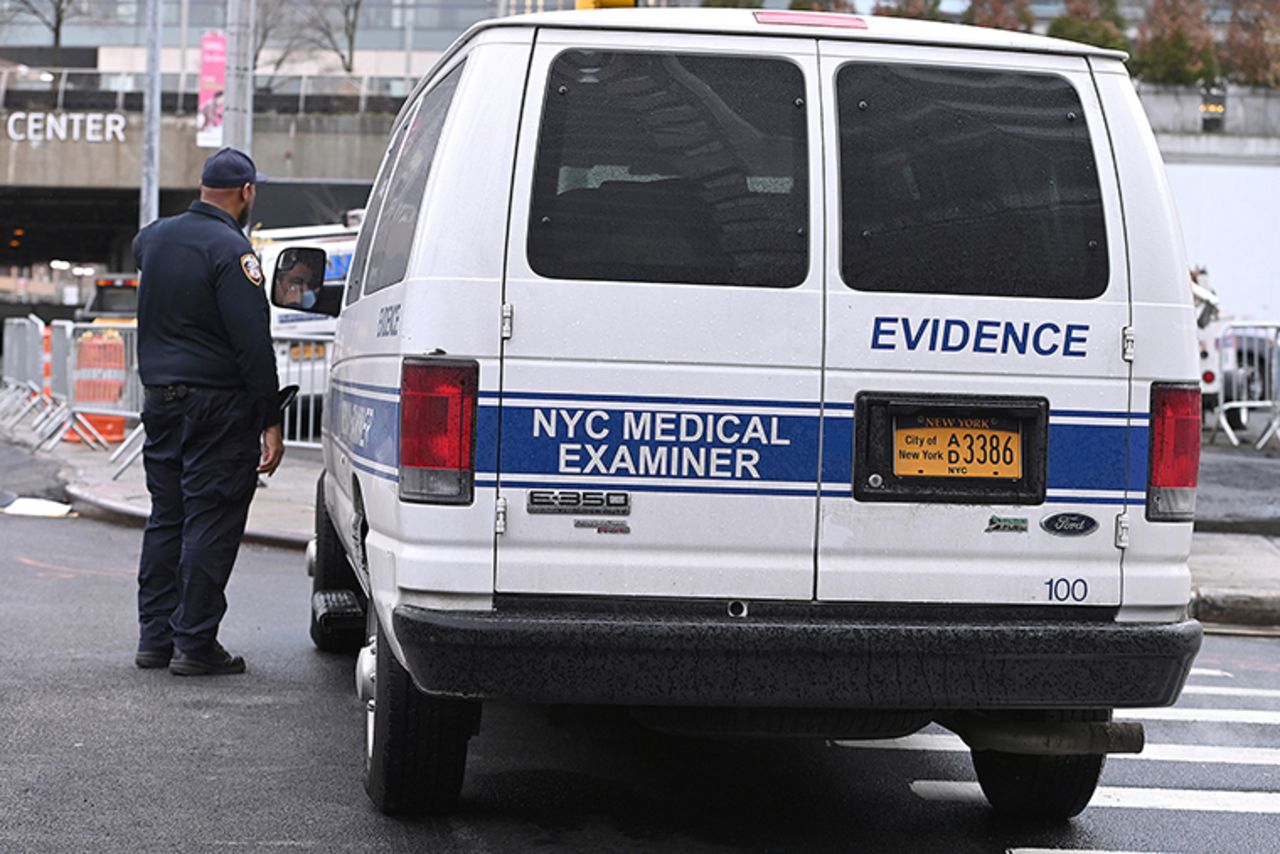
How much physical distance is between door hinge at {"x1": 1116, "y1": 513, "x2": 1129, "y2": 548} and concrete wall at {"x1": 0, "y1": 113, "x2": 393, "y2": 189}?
40.4 m

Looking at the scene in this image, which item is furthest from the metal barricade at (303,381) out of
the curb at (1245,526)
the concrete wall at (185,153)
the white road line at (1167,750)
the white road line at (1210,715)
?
the concrete wall at (185,153)

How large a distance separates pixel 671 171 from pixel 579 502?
0.84 meters

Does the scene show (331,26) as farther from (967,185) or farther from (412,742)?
(967,185)

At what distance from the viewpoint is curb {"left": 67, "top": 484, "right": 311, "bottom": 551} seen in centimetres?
1180

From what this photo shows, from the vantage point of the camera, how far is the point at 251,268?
6.85 m

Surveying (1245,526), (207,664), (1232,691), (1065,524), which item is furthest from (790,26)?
(1245,526)

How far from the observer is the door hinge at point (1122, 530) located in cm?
452

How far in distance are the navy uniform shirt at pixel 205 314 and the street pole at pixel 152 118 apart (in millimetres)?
18850

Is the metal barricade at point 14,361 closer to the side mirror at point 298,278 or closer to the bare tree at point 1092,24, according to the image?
the side mirror at point 298,278

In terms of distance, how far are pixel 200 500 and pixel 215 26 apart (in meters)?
57.5

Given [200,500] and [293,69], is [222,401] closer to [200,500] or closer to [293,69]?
[200,500]

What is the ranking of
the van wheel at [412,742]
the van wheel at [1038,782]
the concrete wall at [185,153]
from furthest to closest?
the concrete wall at [185,153] → the van wheel at [1038,782] → the van wheel at [412,742]

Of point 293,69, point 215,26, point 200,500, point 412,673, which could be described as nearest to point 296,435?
point 200,500

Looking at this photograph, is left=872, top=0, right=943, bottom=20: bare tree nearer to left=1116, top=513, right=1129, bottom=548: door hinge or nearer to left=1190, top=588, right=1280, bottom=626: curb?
left=1190, top=588, right=1280, bottom=626: curb
